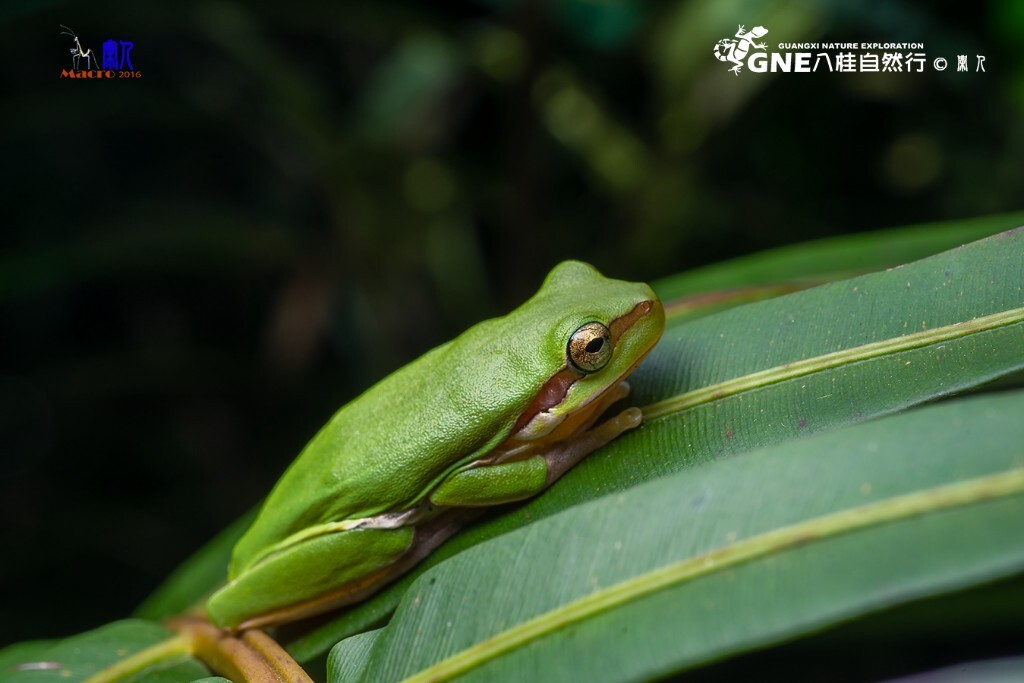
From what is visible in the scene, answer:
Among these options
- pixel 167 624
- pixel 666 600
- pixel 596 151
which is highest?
pixel 596 151

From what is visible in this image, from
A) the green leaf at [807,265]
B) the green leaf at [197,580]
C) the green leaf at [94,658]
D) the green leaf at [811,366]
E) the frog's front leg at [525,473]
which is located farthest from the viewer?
the green leaf at [197,580]

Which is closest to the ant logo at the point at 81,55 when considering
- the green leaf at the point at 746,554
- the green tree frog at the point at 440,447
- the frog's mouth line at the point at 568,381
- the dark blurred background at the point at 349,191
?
the dark blurred background at the point at 349,191

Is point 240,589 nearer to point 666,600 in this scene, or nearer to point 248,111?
point 666,600

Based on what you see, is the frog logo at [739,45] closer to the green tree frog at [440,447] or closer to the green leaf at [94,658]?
the green tree frog at [440,447]

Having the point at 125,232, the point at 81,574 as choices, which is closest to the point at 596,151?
the point at 125,232

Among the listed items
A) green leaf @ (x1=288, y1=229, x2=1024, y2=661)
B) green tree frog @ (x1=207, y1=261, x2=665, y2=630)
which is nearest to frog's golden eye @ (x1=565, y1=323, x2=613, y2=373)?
green tree frog @ (x1=207, y1=261, x2=665, y2=630)

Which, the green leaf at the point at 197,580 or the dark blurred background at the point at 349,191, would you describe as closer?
the green leaf at the point at 197,580

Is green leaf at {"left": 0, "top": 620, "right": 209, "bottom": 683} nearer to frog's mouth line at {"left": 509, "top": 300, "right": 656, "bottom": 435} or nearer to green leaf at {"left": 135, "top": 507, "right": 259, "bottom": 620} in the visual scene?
green leaf at {"left": 135, "top": 507, "right": 259, "bottom": 620}
